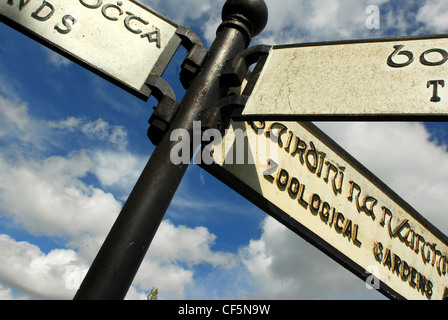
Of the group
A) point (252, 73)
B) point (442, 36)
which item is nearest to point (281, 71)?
point (252, 73)

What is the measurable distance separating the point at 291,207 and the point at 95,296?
1590mm

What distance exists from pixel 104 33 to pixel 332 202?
211 centimetres

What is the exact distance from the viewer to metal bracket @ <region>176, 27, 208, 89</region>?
1929mm

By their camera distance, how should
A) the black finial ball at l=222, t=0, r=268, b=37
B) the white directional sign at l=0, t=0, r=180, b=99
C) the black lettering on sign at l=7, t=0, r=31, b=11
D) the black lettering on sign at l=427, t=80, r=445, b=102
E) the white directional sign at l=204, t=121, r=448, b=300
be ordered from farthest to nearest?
the white directional sign at l=204, t=121, r=448, b=300 < the black finial ball at l=222, t=0, r=268, b=37 < the black lettering on sign at l=7, t=0, r=31, b=11 < the white directional sign at l=0, t=0, r=180, b=99 < the black lettering on sign at l=427, t=80, r=445, b=102

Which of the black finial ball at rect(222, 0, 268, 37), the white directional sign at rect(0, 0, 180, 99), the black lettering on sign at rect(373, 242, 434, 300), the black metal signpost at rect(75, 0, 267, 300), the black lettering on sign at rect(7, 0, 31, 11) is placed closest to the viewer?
the black metal signpost at rect(75, 0, 267, 300)

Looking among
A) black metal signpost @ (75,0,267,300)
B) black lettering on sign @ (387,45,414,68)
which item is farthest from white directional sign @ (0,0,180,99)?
black lettering on sign @ (387,45,414,68)

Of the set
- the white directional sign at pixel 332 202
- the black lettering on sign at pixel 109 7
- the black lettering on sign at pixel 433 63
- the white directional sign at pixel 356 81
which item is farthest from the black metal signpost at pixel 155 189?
the black lettering on sign at pixel 433 63

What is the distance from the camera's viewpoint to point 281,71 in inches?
78.9

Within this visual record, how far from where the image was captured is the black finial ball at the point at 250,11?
216cm

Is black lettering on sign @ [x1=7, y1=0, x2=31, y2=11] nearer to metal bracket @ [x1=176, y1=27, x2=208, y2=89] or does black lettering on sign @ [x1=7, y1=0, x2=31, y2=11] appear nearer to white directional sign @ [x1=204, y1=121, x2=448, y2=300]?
metal bracket @ [x1=176, y1=27, x2=208, y2=89]

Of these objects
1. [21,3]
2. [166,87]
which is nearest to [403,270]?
[166,87]

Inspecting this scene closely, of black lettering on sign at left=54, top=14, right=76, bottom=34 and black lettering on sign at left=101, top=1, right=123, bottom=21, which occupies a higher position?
black lettering on sign at left=101, top=1, right=123, bottom=21

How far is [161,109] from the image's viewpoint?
68.6 inches
